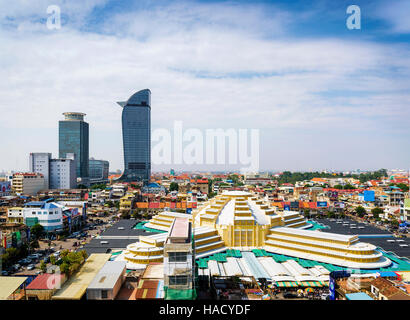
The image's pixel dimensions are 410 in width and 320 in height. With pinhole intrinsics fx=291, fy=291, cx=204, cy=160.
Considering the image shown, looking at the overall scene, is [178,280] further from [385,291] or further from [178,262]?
[385,291]

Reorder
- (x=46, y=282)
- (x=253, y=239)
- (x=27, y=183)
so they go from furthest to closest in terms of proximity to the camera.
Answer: (x=27, y=183) → (x=253, y=239) → (x=46, y=282)

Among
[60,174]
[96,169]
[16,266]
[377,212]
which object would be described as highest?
[96,169]

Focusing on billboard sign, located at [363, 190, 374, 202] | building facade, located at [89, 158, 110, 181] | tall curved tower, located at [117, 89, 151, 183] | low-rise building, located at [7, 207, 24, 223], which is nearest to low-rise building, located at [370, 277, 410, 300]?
low-rise building, located at [7, 207, 24, 223]

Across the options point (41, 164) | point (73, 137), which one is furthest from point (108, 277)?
point (73, 137)

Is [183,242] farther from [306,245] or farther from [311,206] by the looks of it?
[311,206]

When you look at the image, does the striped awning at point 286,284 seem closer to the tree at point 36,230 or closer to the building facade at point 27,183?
the tree at point 36,230
